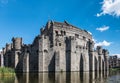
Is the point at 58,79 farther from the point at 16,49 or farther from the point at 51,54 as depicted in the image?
the point at 16,49

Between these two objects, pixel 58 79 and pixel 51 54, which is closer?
pixel 58 79

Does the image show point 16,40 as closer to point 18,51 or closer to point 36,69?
point 18,51

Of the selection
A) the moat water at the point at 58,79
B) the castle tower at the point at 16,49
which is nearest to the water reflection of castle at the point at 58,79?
the moat water at the point at 58,79

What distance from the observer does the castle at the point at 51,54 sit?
69.1 metres

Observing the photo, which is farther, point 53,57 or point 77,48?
point 77,48

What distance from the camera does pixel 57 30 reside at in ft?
278

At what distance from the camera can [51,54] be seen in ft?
232

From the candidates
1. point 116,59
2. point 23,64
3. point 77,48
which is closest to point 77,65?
point 77,48

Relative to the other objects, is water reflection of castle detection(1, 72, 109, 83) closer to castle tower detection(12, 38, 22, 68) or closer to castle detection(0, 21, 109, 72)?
castle detection(0, 21, 109, 72)

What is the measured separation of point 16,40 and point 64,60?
16684mm

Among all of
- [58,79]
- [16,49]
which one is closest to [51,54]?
[16,49]

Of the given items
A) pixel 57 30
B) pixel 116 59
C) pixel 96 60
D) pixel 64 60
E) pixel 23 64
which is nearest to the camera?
pixel 23 64

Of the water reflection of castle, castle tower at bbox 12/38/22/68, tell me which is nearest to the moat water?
the water reflection of castle

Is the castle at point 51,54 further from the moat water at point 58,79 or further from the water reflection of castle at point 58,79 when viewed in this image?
the moat water at point 58,79
